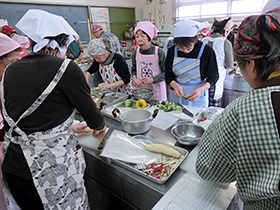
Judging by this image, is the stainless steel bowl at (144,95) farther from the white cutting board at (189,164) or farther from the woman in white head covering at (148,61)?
the white cutting board at (189,164)

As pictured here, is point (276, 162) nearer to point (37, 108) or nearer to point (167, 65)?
point (37, 108)

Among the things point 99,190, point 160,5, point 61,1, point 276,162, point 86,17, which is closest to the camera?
point 276,162

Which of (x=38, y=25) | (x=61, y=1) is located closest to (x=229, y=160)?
(x=38, y=25)

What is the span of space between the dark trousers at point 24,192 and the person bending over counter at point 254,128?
882 millimetres

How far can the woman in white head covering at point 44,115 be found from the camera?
0.84m

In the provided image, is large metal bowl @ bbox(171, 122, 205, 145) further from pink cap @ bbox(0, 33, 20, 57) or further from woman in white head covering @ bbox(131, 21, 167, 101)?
pink cap @ bbox(0, 33, 20, 57)

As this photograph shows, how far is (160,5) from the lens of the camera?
201 inches

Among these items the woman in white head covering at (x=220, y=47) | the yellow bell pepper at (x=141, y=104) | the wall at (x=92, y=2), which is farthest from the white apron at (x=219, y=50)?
the wall at (x=92, y=2)

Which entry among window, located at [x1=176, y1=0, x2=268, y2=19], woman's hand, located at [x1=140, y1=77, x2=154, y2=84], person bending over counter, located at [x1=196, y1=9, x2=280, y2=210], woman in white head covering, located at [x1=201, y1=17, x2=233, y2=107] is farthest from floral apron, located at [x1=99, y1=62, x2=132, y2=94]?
window, located at [x1=176, y1=0, x2=268, y2=19]

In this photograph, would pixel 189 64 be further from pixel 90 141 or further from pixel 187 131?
pixel 90 141

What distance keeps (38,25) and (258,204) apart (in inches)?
46.8

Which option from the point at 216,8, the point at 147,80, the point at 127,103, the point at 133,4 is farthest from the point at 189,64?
the point at 133,4

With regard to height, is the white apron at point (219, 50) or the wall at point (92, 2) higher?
the wall at point (92, 2)

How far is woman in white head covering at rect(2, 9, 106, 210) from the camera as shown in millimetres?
844
